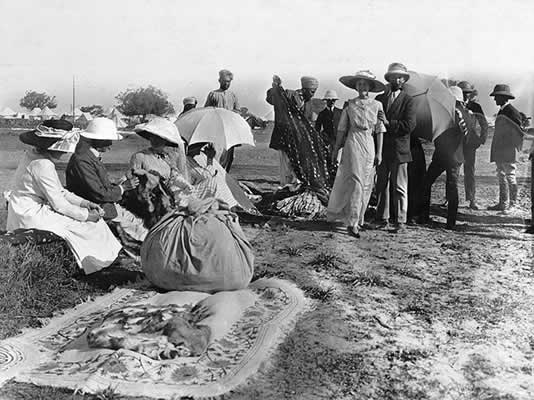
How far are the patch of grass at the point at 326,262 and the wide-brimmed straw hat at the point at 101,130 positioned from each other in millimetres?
2084

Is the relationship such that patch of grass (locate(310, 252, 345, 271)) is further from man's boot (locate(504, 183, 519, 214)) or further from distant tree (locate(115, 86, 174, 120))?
man's boot (locate(504, 183, 519, 214))

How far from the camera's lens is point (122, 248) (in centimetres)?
549

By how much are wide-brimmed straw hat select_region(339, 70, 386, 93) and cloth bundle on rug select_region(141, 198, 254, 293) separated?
98.4 inches

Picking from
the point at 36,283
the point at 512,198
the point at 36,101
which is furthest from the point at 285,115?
the point at 36,283

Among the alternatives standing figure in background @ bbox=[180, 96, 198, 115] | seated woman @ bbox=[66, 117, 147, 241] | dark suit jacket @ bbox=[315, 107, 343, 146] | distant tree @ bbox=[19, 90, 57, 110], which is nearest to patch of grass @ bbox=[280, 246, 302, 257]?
seated woman @ bbox=[66, 117, 147, 241]

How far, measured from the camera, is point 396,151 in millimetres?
6547

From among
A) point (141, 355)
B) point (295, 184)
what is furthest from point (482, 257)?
point (141, 355)

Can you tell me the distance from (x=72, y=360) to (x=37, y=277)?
1415 millimetres

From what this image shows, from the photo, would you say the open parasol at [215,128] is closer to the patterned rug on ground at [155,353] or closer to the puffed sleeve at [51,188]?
the puffed sleeve at [51,188]

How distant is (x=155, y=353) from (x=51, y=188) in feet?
6.66

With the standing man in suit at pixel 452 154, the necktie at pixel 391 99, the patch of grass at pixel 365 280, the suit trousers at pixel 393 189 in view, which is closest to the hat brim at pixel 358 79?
the necktie at pixel 391 99

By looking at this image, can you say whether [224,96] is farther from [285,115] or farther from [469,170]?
[469,170]

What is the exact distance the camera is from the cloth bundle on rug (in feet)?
14.2

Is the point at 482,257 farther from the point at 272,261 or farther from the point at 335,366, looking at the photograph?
the point at 335,366
